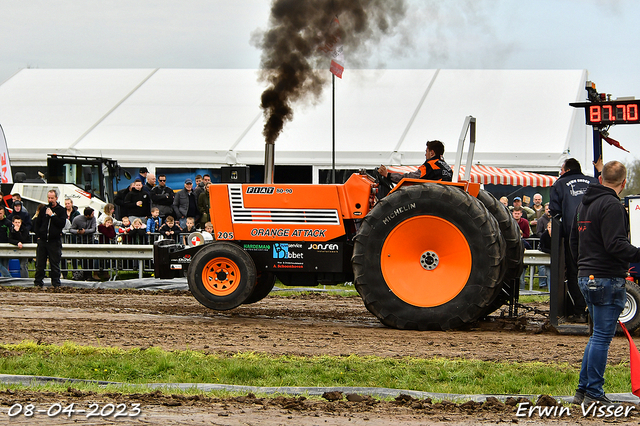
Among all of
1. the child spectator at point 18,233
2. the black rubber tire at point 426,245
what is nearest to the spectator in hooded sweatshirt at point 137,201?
the child spectator at point 18,233

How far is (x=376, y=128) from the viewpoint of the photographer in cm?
2033

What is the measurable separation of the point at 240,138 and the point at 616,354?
46.1 ft

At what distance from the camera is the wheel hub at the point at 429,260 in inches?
343

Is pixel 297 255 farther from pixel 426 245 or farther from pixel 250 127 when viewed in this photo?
pixel 250 127

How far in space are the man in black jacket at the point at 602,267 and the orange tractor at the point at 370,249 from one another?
114 inches

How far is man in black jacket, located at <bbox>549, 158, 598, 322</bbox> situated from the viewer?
844cm

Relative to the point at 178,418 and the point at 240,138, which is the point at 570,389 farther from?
the point at 240,138

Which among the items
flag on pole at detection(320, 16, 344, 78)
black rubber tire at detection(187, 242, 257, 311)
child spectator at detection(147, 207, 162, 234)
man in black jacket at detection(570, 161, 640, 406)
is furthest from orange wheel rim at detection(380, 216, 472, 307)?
child spectator at detection(147, 207, 162, 234)

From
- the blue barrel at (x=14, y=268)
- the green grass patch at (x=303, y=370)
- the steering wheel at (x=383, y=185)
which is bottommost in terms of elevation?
the green grass patch at (x=303, y=370)

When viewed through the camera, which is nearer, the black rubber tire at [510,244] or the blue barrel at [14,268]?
the black rubber tire at [510,244]

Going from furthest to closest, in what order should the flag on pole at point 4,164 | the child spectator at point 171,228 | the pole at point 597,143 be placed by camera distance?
the flag on pole at point 4,164, the child spectator at point 171,228, the pole at point 597,143

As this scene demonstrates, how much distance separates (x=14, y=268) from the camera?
14.9 metres

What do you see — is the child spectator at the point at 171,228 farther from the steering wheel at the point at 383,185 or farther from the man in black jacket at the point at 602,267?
the man in black jacket at the point at 602,267

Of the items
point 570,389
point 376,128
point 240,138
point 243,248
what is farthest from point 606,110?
point 240,138
